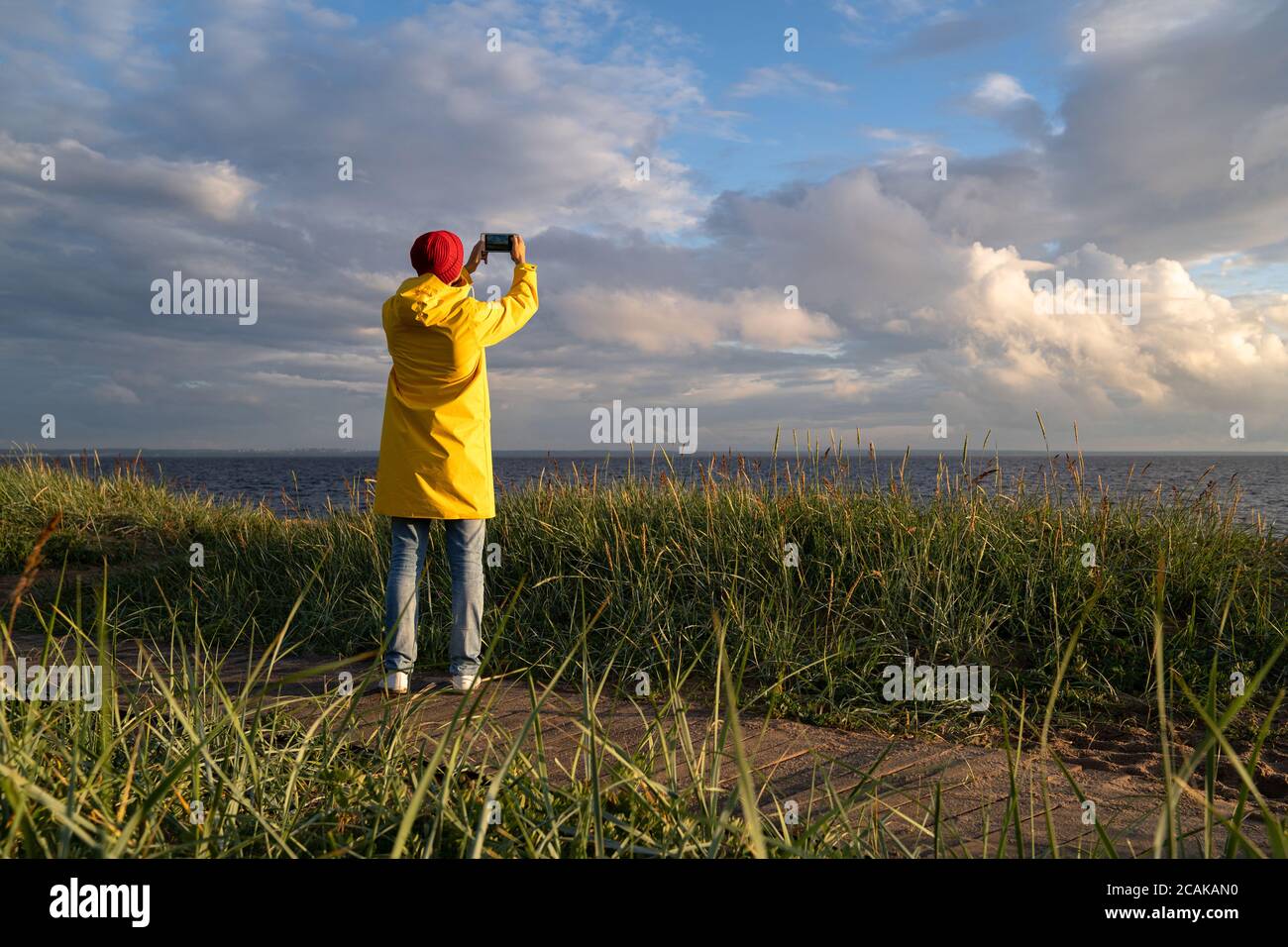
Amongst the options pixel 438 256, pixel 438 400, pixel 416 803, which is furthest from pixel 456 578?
pixel 416 803

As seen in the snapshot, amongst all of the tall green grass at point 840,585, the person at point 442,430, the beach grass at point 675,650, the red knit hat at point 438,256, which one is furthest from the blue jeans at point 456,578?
the red knit hat at point 438,256

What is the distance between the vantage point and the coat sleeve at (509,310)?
16.1 ft

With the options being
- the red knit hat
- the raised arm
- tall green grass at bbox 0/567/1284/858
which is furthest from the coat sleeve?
tall green grass at bbox 0/567/1284/858

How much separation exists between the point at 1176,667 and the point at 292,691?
529 centimetres

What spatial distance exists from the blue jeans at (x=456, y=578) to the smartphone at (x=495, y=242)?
1753mm

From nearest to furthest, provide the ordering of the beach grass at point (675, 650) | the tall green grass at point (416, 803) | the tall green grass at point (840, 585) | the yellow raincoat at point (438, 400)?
the tall green grass at point (416, 803) → the beach grass at point (675, 650) → the yellow raincoat at point (438, 400) → the tall green grass at point (840, 585)

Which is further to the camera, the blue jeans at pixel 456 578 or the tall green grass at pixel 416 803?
the blue jeans at pixel 456 578

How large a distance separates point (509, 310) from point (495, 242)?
58cm

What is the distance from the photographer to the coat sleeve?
4918 millimetres

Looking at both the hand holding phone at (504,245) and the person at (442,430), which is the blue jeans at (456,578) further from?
the hand holding phone at (504,245)

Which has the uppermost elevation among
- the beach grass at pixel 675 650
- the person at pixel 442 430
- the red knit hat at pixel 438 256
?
the red knit hat at pixel 438 256

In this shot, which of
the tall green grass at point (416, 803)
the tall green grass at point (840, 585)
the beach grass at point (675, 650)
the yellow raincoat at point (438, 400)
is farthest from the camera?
the tall green grass at point (840, 585)

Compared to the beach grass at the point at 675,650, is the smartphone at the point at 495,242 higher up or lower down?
higher up
